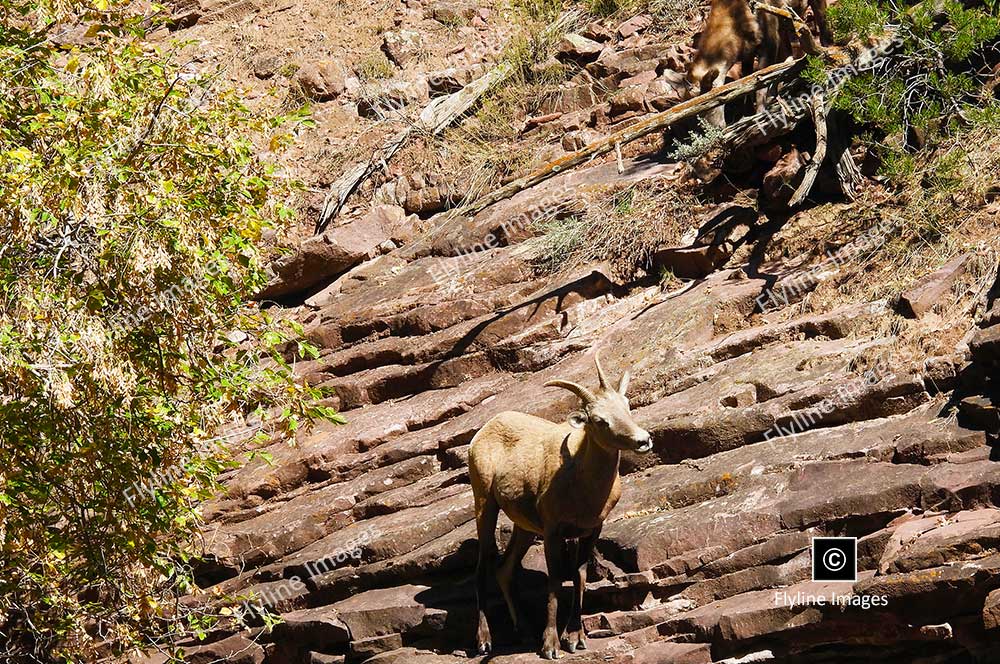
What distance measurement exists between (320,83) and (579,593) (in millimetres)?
15893

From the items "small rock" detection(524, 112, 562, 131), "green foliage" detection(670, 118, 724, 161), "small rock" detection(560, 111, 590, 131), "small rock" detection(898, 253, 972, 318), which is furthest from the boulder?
"small rock" detection(898, 253, 972, 318)

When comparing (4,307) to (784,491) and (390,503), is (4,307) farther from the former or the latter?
(784,491)

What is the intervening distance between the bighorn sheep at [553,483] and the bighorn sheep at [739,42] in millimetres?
7384

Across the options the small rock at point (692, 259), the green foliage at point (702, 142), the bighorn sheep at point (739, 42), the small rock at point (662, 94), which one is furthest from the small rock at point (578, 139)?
the small rock at point (692, 259)

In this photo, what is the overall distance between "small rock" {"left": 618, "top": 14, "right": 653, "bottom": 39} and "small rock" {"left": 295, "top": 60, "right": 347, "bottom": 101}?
18.9 ft

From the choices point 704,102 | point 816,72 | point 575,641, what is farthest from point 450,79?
point 575,641

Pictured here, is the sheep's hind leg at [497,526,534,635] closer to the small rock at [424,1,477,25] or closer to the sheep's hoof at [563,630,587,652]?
the sheep's hoof at [563,630,587,652]

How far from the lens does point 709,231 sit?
1440cm

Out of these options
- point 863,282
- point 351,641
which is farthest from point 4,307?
point 863,282

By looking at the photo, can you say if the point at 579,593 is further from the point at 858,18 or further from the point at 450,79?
the point at 450,79

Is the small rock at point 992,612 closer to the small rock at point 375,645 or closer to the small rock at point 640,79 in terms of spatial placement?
the small rock at point 375,645

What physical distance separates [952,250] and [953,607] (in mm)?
5224

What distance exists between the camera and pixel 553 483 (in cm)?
962

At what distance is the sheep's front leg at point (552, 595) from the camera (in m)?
9.12
